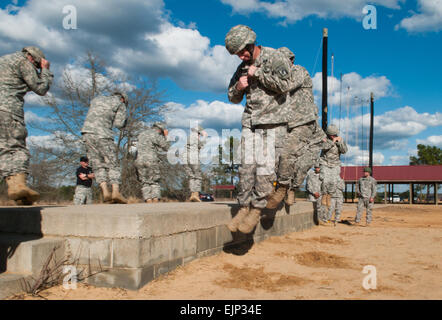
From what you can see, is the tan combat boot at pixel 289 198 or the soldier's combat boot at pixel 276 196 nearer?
the soldier's combat boot at pixel 276 196

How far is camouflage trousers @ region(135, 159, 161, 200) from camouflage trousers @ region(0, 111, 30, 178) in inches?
156

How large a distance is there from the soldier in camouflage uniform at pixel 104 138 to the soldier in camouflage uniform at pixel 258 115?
2.42 metres

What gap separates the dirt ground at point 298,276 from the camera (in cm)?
304

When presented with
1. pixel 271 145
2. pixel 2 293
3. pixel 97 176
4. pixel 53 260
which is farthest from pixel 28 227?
pixel 271 145

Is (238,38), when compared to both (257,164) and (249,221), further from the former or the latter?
(249,221)

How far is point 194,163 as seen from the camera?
8.97 m

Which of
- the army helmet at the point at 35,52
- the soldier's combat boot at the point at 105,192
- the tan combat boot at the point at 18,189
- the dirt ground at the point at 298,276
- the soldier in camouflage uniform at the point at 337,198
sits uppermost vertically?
the army helmet at the point at 35,52

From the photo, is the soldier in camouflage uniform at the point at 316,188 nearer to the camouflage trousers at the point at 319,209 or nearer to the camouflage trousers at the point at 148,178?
the camouflage trousers at the point at 319,209

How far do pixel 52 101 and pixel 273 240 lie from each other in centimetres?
1247

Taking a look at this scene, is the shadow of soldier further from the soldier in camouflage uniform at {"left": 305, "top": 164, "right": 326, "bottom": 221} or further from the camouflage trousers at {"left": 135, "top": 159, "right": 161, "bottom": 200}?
the soldier in camouflage uniform at {"left": 305, "top": 164, "right": 326, "bottom": 221}

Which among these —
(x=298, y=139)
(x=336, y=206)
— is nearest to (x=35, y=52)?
(x=298, y=139)

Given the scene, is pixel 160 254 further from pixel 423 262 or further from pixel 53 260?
pixel 423 262

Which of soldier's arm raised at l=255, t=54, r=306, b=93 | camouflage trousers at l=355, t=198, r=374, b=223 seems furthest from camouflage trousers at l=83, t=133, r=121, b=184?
camouflage trousers at l=355, t=198, r=374, b=223

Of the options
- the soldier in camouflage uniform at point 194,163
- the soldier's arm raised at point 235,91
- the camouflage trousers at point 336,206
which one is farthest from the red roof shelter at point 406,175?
the soldier's arm raised at point 235,91
